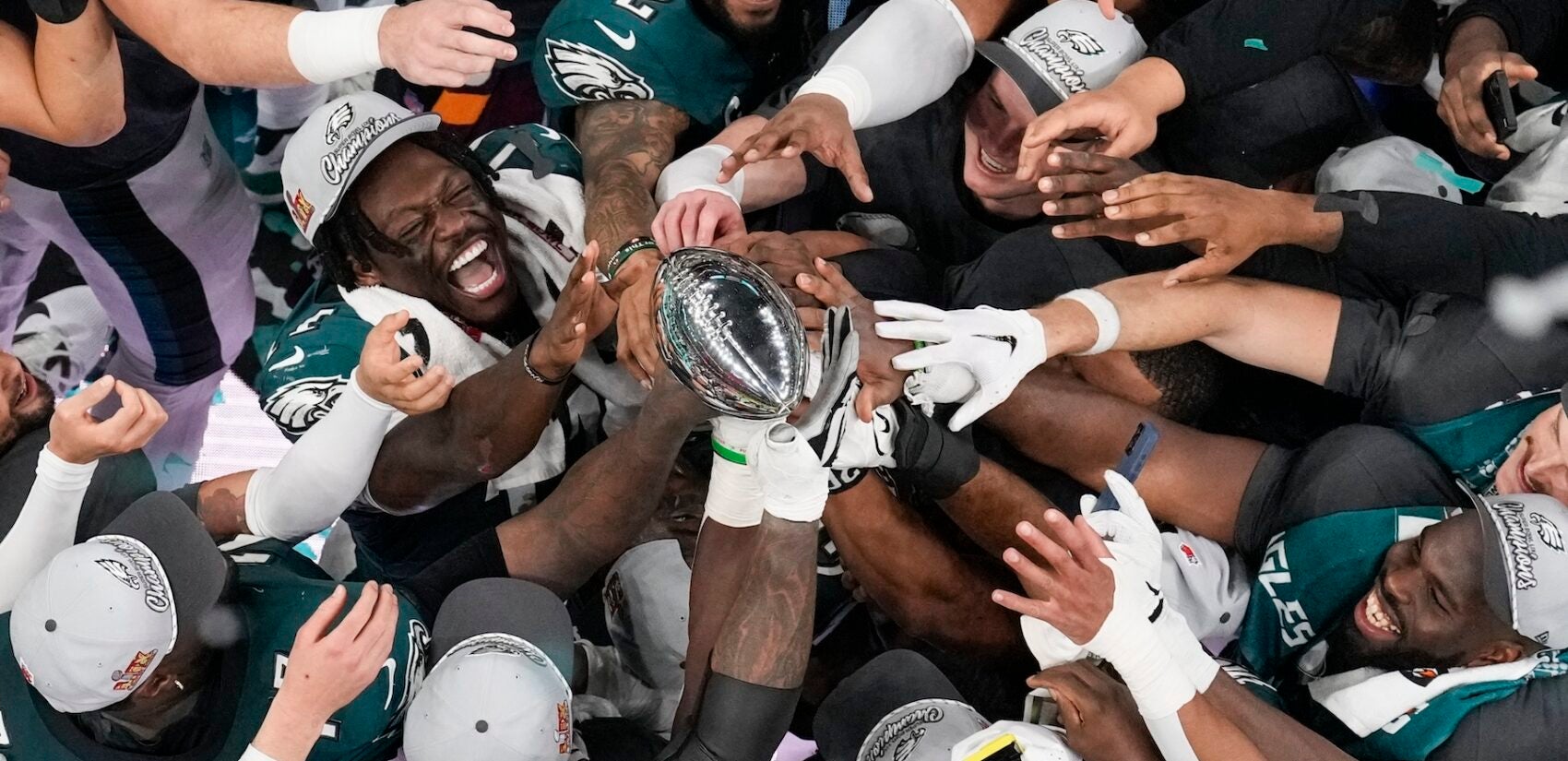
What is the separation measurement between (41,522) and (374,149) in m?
0.66

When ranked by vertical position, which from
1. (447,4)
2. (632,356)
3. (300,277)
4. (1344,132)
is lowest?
(300,277)

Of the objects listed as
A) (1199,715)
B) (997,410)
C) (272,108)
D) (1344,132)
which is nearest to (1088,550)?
(1199,715)

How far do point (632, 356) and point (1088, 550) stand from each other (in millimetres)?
642

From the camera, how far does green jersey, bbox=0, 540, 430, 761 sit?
1.64 meters

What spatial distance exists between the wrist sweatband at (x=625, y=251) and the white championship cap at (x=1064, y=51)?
1.83 ft

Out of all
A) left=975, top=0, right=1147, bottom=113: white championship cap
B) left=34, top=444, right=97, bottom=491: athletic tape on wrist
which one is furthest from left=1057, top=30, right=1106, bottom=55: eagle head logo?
left=34, top=444, right=97, bottom=491: athletic tape on wrist

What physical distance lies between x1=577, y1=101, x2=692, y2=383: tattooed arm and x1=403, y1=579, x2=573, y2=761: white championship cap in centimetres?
35

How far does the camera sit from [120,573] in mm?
1558

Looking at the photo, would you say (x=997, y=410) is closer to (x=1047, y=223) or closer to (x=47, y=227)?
(x=1047, y=223)

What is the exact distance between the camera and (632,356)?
69.8 inches

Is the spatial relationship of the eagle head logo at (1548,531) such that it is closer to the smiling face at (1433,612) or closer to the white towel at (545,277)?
the smiling face at (1433,612)

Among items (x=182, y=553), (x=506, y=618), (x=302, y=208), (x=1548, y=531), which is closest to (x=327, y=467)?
(x=182, y=553)

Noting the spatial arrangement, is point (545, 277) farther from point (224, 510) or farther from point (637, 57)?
point (224, 510)

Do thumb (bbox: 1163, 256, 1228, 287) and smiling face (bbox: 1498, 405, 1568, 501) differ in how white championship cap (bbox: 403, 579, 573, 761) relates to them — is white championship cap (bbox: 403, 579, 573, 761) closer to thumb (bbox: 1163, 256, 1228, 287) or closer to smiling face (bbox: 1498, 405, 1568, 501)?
thumb (bbox: 1163, 256, 1228, 287)
